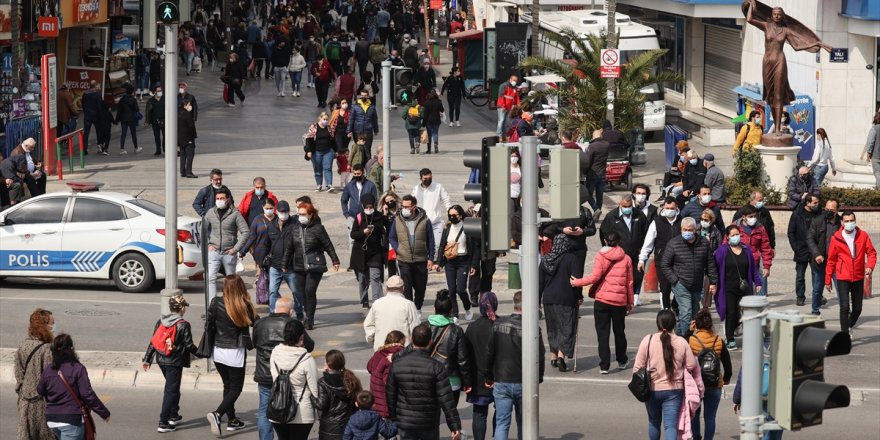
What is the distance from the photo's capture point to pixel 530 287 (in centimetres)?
1141

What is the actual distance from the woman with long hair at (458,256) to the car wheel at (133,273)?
446cm

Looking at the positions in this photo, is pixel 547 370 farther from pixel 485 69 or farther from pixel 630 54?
pixel 485 69

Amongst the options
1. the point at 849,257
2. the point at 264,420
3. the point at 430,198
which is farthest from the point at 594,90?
the point at 264,420

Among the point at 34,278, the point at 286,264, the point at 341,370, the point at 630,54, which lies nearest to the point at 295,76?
the point at 630,54

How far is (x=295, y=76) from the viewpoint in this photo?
146 feet

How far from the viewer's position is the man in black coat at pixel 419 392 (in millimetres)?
11820

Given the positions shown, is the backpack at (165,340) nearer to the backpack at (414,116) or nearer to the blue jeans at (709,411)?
the blue jeans at (709,411)

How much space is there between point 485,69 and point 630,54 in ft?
20.4

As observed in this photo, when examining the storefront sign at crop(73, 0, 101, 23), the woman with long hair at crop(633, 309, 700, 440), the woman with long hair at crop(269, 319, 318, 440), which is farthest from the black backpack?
the storefront sign at crop(73, 0, 101, 23)

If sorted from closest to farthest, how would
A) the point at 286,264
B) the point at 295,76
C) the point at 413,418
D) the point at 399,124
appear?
1. the point at 413,418
2. the point at 286,264
3. the point at 399,124
4. the point at 295,76

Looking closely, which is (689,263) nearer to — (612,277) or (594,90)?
(612,277)

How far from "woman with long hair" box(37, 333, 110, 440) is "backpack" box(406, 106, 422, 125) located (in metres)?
21.0

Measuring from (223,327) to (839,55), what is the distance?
20.1m

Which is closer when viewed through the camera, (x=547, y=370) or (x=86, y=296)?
(x=547, y=370)
